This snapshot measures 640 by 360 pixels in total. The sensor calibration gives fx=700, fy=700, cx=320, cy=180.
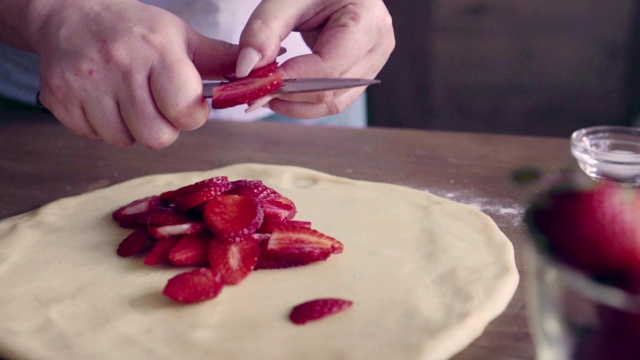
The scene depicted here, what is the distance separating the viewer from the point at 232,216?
1.11 meters

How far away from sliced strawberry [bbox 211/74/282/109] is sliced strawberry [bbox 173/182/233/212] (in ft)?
0.45

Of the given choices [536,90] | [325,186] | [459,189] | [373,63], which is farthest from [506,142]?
[536,90]

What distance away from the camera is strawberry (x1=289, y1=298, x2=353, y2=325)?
3.13ft

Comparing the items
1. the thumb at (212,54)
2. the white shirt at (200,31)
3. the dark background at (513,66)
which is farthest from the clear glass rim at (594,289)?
the dark background at (513,66)

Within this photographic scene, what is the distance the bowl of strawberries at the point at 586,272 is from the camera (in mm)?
599

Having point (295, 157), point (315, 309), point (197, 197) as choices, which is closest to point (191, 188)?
point (197, 197)

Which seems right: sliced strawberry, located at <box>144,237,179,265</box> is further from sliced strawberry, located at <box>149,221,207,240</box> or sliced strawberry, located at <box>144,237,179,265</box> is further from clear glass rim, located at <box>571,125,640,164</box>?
clear glass rim, located at <box>571,125,640,164</box>

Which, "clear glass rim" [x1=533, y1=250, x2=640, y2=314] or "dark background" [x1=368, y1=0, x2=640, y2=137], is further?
"dark background" [x1=368, y1=0, x2=640, y2=137]

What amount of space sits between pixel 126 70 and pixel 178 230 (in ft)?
0.94

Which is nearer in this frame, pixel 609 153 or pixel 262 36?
pixel 262 36

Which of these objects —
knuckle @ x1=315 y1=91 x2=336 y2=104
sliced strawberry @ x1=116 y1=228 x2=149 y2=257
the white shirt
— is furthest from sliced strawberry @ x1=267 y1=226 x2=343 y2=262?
the white shirt

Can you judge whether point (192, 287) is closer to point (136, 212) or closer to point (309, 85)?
point (136, 212)

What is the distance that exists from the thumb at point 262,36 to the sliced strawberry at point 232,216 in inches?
8.7

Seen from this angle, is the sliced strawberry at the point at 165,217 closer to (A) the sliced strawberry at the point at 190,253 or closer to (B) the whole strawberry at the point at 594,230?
(A) the sliced strawberry at the point at 190,253
